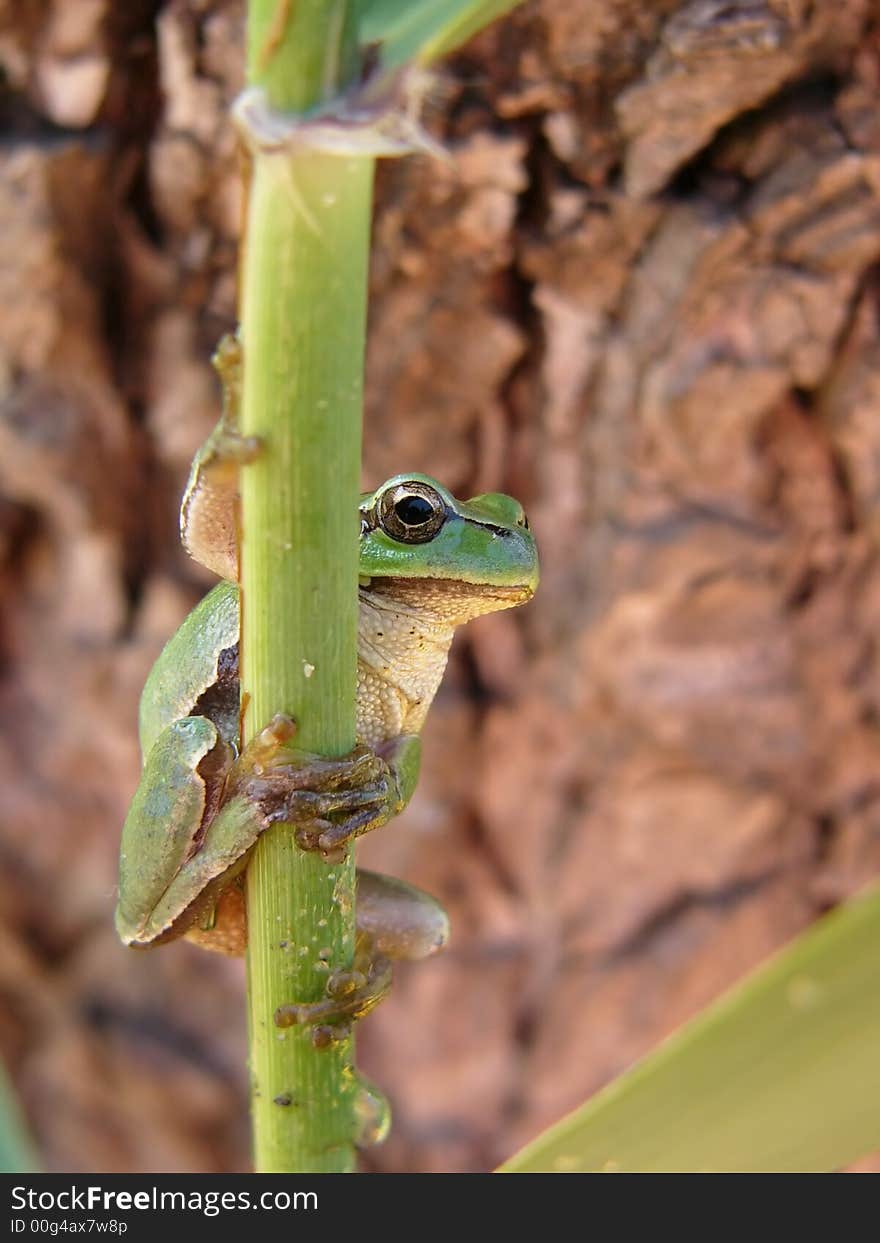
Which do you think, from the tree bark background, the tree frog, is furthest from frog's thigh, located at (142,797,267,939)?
the tree bark background

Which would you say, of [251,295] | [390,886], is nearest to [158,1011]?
[390,886]

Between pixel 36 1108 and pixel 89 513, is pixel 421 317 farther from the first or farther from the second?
pixel 36 1108

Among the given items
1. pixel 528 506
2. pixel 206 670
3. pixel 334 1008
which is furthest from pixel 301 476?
pixel 528 506

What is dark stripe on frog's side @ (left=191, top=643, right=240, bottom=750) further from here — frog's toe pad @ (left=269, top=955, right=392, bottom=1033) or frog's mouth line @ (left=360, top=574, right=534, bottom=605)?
frog's toe pad @ (left=269, top=955, right=392, bottom=1033)

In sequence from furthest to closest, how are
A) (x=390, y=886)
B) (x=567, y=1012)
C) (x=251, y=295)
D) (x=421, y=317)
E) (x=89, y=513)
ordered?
(x=567, y=1012)
(x=89, y=513)
(x=421, y=317)
(x=390, y=886)
(x=251, y=295)

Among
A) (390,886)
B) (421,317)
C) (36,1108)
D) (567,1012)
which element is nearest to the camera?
(390,886)

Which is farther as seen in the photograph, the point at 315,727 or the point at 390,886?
the point at 390,886

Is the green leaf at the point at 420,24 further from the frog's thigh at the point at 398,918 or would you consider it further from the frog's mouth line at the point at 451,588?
the frog's thigh at the point at 398,918
